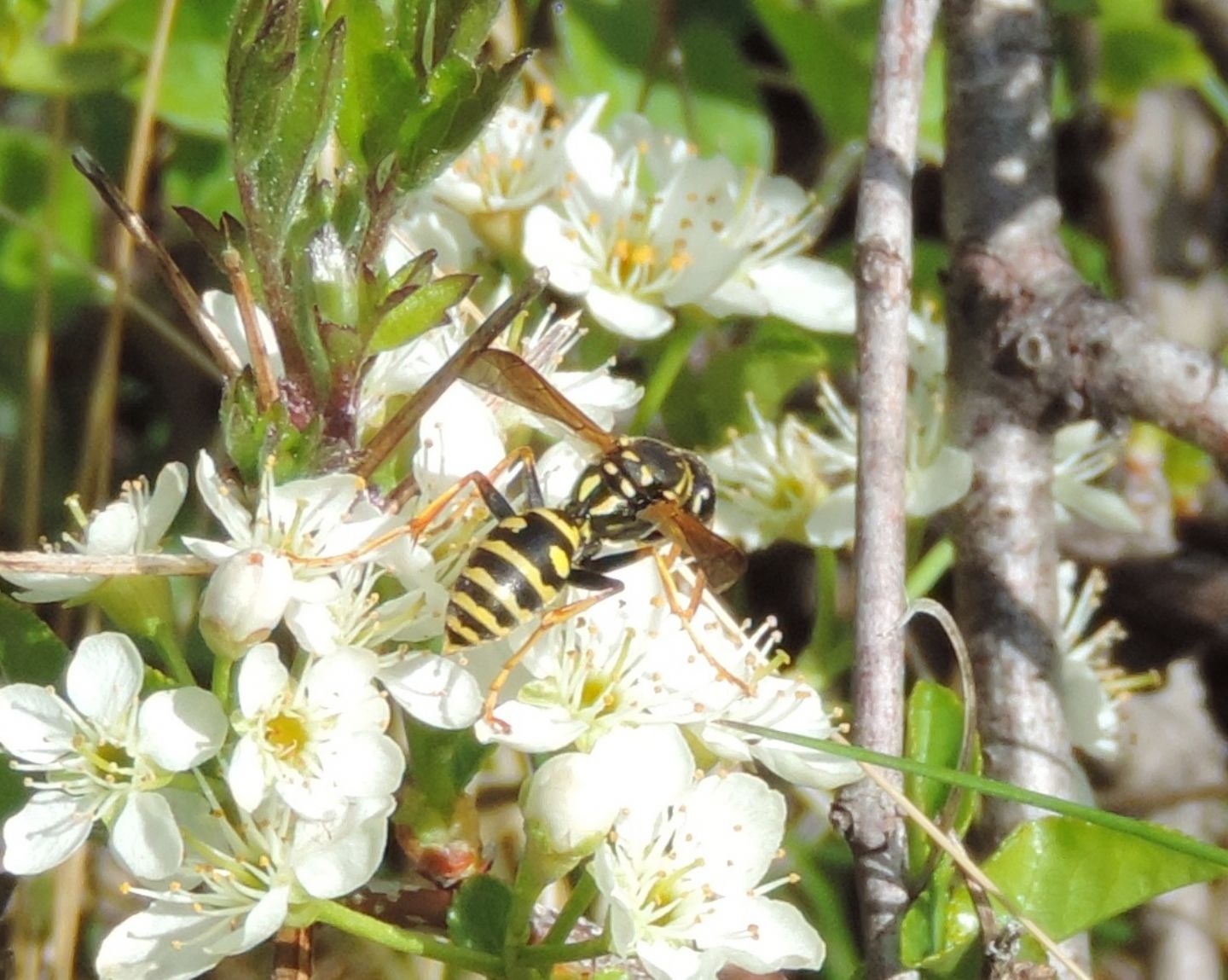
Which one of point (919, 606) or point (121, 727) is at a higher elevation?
point (919, 606)

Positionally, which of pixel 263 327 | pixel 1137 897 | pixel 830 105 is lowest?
pixel 1137 897

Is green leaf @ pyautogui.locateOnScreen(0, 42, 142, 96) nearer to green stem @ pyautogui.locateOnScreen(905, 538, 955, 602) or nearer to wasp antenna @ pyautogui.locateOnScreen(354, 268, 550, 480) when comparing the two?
wasp antenna @ pyautogui.locateOnScreen(354, 268, 550, 480)

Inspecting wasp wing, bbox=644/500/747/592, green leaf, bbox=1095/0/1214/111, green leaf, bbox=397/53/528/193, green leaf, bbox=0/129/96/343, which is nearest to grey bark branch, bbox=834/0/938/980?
wasp wing, bbox=644/500/747/592

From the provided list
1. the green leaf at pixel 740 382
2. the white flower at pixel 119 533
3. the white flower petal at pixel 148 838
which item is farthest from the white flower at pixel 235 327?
the green leaf at pixel 740 382

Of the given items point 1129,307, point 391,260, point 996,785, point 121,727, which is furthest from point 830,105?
point 121,727

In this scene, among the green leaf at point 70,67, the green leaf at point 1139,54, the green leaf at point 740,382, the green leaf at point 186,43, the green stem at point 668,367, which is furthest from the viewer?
the green leaf at point 1139,54

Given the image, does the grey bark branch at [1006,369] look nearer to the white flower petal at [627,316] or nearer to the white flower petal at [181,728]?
the white flower petal at [627,316]

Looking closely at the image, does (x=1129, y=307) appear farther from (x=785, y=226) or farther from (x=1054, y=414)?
(x=785, y=226)
